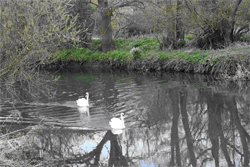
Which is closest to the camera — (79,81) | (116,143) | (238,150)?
(238,150)

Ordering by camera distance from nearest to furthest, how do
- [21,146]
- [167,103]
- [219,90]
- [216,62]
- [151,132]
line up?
[21,146]
[151,132]
[167,103]
[219,90]
[216,62]

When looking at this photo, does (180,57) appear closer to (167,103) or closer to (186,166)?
(167,103)

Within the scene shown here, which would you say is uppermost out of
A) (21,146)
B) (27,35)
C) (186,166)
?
(27,35)

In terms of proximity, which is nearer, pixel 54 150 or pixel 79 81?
pixel 54 150

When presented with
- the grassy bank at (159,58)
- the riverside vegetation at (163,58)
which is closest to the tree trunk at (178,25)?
the riverside vegetation at (163,58)

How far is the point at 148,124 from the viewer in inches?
404

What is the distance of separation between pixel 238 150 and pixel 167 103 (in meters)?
5.09

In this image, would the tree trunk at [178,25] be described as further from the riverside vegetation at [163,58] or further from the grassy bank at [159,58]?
the grassy bank at [159,58]

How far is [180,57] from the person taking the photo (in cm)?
2053

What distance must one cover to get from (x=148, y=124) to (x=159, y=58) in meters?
12.2

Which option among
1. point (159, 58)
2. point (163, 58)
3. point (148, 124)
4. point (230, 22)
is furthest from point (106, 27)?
point (148, 124)

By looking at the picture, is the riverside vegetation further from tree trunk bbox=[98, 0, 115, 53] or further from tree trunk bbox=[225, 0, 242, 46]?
tree trunk bbox=[98, 0, 115, 53]

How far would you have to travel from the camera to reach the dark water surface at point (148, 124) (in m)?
7.94

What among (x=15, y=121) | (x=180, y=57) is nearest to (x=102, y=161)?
(x=15, y=121)
